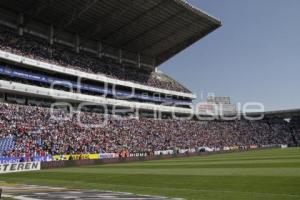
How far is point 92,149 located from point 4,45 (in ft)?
65.9

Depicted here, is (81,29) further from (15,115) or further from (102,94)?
(15,115)

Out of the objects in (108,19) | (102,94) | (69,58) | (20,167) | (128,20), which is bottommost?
(20,167)

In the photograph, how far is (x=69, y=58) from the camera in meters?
78.2

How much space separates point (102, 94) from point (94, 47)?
1090 centimetres

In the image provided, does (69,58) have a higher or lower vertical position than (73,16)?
lower

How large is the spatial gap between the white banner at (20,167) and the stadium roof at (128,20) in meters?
30.5

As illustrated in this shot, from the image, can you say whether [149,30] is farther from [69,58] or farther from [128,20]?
[69,58]

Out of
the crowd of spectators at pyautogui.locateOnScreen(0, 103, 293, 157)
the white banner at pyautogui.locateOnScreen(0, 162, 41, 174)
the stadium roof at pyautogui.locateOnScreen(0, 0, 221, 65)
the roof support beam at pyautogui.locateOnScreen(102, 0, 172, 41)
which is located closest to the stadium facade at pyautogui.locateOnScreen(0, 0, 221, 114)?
the stadium roof at pyautogui.locateOnScreen(0, 0, 221, 65)

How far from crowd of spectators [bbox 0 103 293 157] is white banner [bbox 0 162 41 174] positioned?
147 inches

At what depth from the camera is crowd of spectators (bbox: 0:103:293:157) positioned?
57188 millimetres

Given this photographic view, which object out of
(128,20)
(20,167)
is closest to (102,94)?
(128,20)

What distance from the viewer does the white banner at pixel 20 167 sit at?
44.3 m

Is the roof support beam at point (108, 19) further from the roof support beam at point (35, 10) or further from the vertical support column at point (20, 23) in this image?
the vertical support column at point (20, 23)

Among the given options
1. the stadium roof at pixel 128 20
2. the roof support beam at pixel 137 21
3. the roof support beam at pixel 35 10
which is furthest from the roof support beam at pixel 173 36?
the roof support beam at pixel 35 10
